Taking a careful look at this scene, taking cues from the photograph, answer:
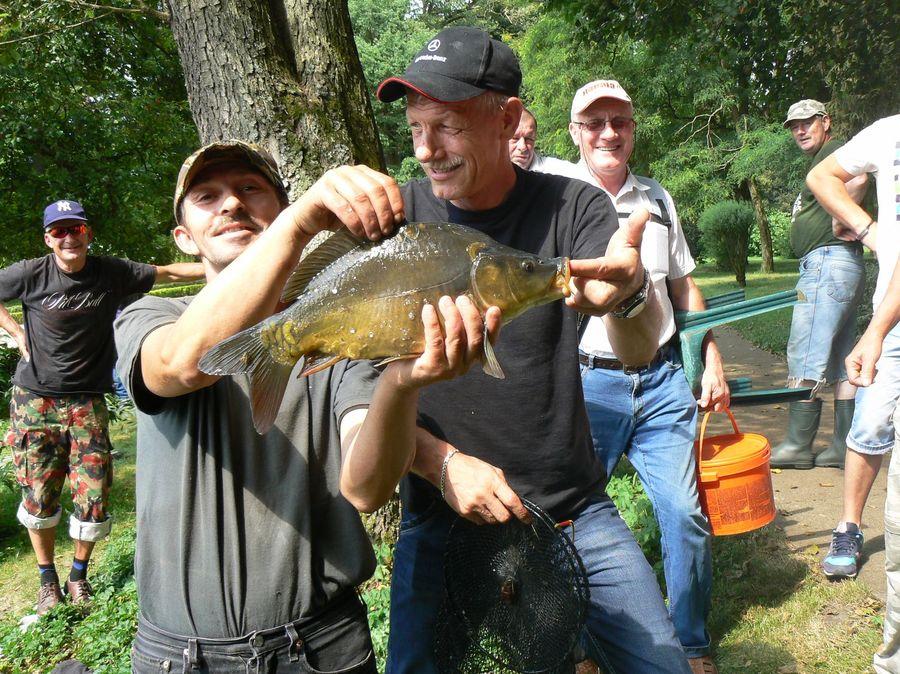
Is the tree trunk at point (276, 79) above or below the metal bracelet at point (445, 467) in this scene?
above

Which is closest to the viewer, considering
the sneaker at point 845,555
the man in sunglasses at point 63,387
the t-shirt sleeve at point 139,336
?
the t-shirt sleeve at point 139,336

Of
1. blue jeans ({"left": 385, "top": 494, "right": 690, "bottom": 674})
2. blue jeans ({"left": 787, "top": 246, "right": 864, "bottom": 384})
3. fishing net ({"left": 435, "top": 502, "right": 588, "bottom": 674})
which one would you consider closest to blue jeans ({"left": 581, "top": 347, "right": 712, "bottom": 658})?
blue jeans ({"left": 385, "top": 494, "right": 690, "bottom": 674})

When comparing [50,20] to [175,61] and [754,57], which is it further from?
[754,57]

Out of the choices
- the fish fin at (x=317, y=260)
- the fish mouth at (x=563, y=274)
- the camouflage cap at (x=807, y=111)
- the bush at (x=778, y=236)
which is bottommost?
the bush at (x=778, y=236)

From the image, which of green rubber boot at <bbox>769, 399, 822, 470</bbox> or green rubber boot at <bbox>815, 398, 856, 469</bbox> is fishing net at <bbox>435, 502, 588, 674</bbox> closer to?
green rubber boot at <bbox>815, 398, 856, 469</bbox>

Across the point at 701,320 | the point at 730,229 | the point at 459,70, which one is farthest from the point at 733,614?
the point at 730,229

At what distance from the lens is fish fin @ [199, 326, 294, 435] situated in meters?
1.73

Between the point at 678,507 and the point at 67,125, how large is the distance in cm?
1323

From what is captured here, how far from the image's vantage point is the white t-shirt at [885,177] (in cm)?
426

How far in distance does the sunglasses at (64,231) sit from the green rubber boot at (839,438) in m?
6.44

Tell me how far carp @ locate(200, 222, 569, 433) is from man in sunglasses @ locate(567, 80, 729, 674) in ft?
6.00

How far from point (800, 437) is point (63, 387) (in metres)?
6.25

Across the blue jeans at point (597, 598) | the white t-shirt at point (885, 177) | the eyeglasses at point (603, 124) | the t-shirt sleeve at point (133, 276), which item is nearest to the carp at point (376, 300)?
the blue jeans at point (597, 598)

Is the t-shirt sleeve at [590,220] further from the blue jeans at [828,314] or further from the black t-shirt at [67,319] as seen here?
the black t-shirt at [67,319]
